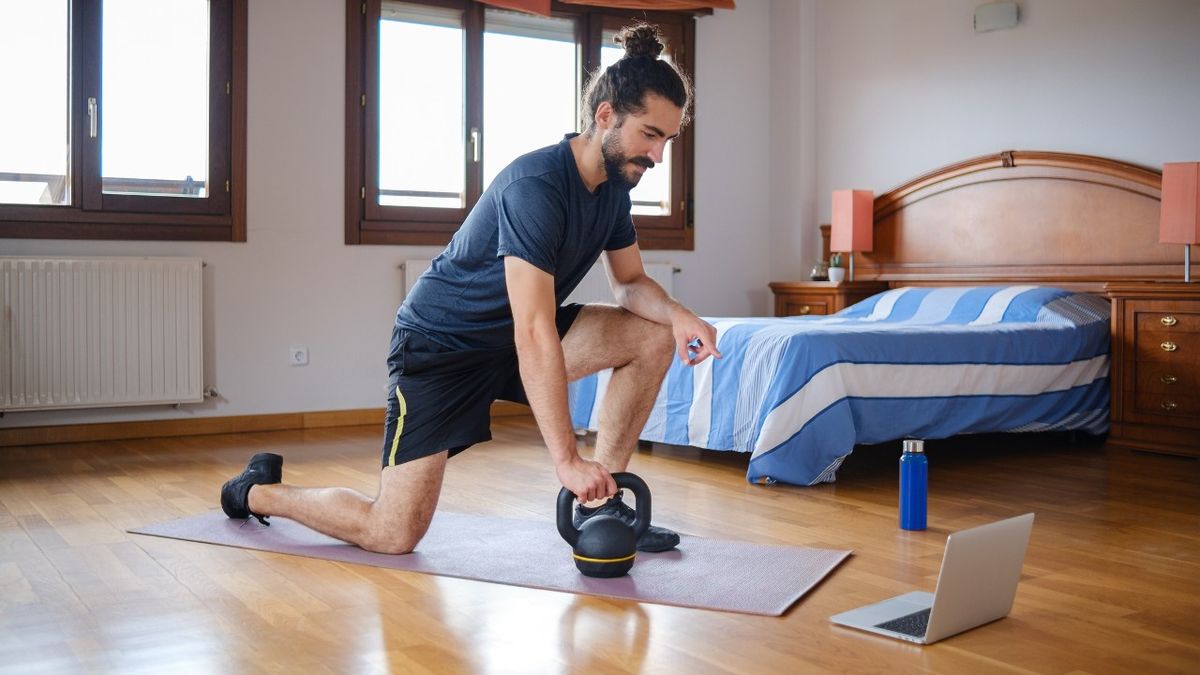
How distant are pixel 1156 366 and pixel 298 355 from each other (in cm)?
341

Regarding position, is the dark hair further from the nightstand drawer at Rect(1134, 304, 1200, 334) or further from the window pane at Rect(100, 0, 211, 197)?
the window pane at Rect(100, 0, 211, 197)

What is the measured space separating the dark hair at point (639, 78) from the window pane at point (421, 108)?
316 cm

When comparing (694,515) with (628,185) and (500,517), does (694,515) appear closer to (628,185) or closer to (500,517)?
(500,517)

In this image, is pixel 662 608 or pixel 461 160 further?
pixel 461 160

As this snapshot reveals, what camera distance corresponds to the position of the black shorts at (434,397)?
2.47 metres

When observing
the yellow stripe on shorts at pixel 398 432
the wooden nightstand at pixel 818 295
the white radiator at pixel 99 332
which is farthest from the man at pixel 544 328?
the wooden nightstand at pixel 818 295

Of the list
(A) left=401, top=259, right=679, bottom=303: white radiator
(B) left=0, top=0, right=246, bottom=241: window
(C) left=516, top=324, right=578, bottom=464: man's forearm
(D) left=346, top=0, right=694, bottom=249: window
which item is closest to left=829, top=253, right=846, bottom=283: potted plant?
(A) left=401, top=259, right=679, bottom=303: white radiator

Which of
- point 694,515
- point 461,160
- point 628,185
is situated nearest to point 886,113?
point 461,160

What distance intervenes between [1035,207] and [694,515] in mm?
2809

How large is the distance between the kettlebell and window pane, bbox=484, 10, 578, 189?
3.52m

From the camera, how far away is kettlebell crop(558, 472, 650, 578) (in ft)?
7.54

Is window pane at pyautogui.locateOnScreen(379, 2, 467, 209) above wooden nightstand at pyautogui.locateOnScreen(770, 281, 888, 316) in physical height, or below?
above

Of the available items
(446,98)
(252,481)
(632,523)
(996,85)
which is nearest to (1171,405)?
(996,85)

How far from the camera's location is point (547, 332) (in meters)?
2.19
